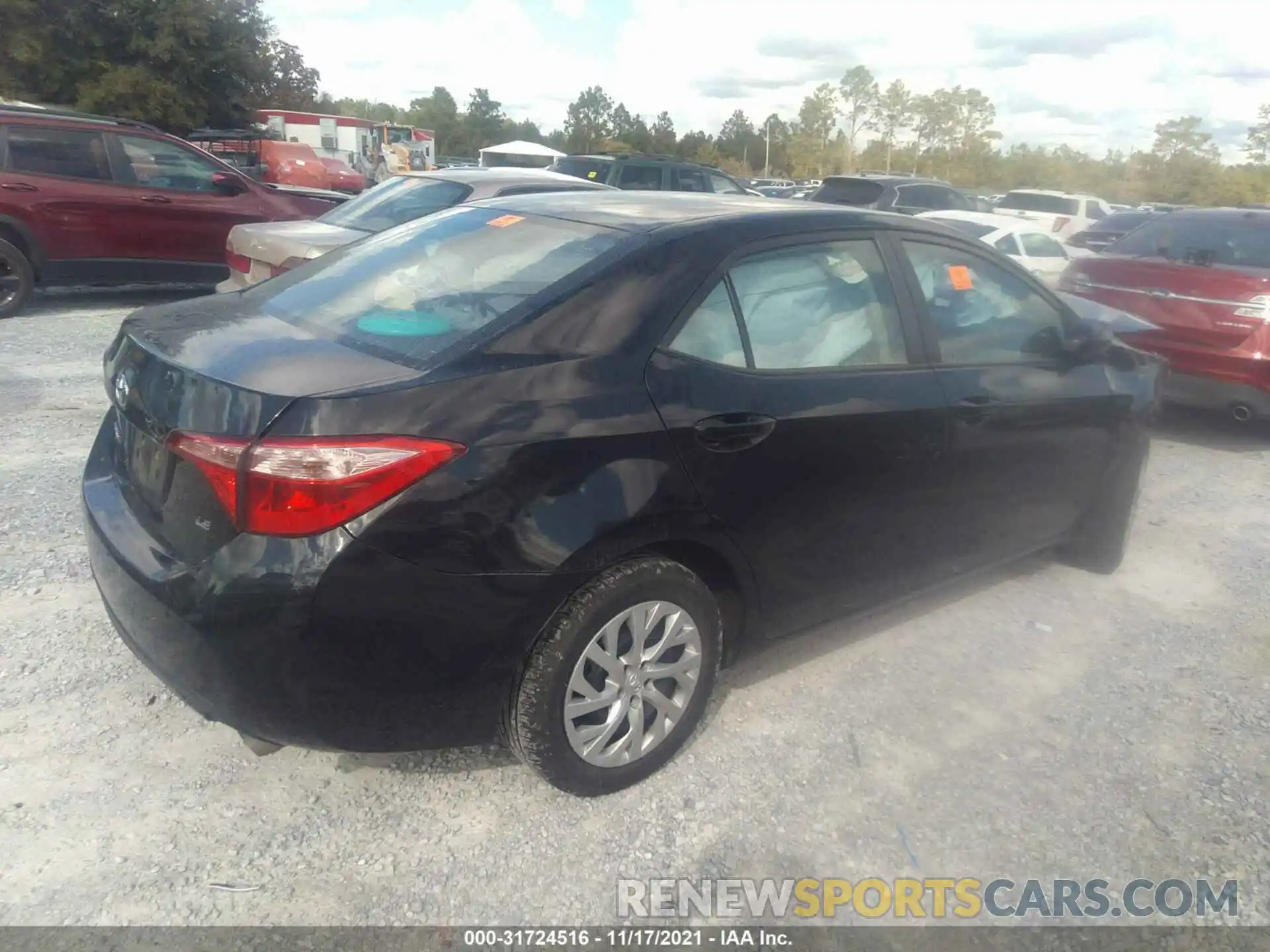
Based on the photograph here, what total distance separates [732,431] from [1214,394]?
509cm

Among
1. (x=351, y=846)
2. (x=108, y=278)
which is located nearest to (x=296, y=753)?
(x=351, y=846)

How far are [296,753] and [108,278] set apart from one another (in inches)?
305

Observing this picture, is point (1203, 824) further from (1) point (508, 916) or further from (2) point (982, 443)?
(1) point (508, 916)

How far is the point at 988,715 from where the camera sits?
345 centimetres

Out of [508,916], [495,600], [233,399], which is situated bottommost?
[508,916]

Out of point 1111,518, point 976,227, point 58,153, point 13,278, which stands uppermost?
point 58,153

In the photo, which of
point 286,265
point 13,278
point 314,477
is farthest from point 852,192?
point 314,477

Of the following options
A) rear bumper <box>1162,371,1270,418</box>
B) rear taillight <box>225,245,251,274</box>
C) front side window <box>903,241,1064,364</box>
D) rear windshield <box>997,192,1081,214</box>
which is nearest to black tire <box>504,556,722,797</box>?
front side window <box>903,241,1064,364</box>

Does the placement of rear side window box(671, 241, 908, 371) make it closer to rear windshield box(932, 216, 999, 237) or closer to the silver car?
the silver car

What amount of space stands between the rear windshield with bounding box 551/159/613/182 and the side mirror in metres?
5.77

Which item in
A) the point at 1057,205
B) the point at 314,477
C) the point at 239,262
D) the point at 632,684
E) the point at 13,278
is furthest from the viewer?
the point at 1057,205

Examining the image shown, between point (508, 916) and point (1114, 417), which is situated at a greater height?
point (1114, 417)

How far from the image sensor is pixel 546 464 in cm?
247

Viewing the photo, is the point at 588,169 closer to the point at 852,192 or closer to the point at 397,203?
the point at 852,192
